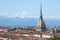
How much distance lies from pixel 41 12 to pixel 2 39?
127ft

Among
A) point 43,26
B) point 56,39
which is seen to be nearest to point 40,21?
point 43,26

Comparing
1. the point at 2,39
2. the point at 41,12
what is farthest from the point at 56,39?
the point at 41,12

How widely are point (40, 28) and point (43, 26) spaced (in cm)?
97

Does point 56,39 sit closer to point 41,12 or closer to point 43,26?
point 43,26

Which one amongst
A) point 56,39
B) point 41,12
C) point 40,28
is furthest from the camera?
point 41,12

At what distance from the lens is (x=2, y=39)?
48.9m

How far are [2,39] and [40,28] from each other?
103 ft

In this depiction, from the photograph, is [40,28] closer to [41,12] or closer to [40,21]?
[40,21]

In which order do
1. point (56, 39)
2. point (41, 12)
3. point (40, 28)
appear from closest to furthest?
1. point (56, 39)
2. point (40, 28)
3. point (41, 12)

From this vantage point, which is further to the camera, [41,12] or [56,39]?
[41,12]

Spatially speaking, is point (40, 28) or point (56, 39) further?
point (40, 28)

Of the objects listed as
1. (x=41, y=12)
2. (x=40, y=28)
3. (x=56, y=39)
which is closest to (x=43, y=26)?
(x=40, y=28)

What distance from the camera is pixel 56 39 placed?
48594mm

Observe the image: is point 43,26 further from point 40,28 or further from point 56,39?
point 56,39
